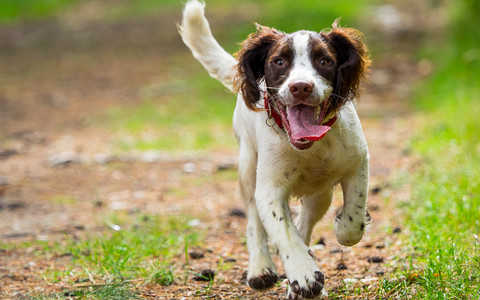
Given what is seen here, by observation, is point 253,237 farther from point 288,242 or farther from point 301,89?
point 301,89

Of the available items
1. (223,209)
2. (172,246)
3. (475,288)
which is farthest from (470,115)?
(475,288)

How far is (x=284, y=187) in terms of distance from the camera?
377 centimetres

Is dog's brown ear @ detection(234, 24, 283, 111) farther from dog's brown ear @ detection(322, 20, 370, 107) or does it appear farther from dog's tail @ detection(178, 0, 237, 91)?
dog's tail @ detection(178, 0, 237, 91)

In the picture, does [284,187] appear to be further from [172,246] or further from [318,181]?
[172,246]

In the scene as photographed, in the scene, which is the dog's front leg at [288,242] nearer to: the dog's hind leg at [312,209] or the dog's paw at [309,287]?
the dog's paw at [309,287]

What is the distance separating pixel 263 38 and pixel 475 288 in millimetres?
1553

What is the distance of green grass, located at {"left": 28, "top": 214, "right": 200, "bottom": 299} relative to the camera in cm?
404

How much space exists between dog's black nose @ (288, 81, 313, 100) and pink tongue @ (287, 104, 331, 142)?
122mm

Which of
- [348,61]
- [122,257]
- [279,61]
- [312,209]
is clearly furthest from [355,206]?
[122,257]

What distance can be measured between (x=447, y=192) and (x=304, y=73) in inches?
92.0

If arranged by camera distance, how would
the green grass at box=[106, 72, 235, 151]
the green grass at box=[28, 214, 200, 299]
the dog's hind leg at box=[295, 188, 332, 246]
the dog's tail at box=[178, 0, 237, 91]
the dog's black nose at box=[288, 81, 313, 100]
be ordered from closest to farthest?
the dog's black nose at box=[288, 81, 313, 100], the green grass at box=[28, 214, 200, 299], the dog's hind leg at box=[295, 188, 332, 246], the dog's tail at box=[178, 0, 237, 91], the green grass at box=[106, 72, 235, 151]

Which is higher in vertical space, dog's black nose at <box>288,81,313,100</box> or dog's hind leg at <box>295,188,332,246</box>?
dog's black nose at <box>288,81,313,100</box>

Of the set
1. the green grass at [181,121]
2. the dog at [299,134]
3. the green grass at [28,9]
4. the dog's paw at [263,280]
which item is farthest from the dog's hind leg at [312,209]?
the green grass at [28,9]

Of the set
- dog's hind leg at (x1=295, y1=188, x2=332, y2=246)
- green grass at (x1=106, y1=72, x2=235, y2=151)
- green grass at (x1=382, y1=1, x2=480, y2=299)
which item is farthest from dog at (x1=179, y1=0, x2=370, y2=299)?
green grass at (x1=106, y1=72, x2=235, y2=151)
